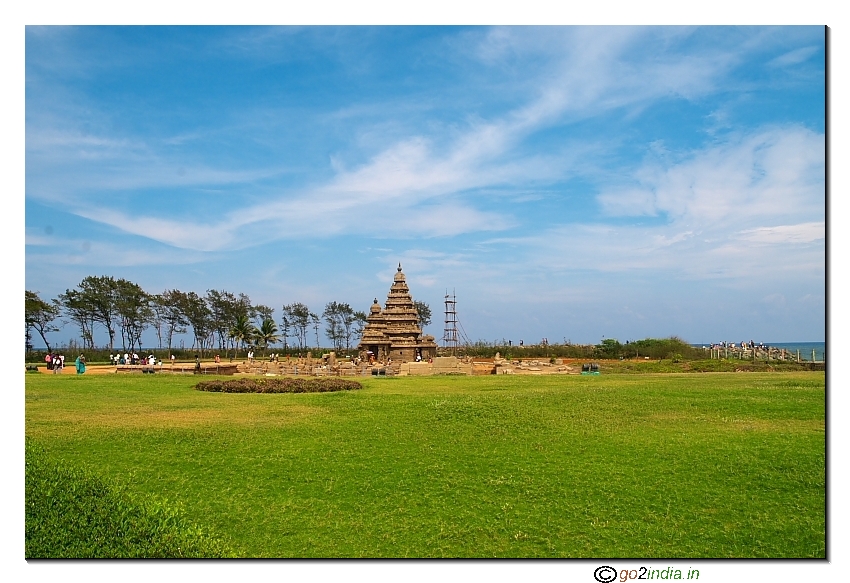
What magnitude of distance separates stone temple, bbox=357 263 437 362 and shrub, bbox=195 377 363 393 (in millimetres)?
17838

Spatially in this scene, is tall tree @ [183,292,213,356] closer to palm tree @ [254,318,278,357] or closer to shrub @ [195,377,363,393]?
palm tree @ [254,318,278,357]

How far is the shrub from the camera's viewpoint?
1811 cm

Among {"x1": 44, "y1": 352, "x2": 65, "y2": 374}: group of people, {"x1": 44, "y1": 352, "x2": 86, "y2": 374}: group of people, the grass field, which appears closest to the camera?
the grass field

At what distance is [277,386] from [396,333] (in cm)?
1994

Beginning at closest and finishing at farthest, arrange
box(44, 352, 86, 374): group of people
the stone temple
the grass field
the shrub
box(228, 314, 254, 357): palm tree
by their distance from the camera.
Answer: the grass field, the shrub, box(44, 352, 86, 374): group of people, the stone temple, box(228, 314, 254, 357): palm tree

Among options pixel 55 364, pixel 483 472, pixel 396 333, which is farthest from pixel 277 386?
pixel 396 333

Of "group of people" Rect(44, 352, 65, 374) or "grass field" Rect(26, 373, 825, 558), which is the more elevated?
"grass field" Rect(26, 373, 825, 558)

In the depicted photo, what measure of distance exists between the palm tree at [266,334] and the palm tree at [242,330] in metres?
0.52

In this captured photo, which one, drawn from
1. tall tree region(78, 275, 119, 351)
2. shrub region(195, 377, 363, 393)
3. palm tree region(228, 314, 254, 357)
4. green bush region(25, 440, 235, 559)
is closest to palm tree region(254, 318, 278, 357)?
palm tree region(228, 314, 254, 357)

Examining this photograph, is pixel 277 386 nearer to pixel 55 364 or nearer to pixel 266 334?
pixel 55 364

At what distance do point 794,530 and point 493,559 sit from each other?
3.47m

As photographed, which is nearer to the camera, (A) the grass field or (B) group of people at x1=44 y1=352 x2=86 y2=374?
(A) the grass field

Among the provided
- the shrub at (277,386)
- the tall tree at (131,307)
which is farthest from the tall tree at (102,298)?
the shrub at (277,386)
